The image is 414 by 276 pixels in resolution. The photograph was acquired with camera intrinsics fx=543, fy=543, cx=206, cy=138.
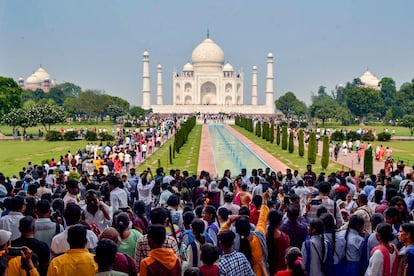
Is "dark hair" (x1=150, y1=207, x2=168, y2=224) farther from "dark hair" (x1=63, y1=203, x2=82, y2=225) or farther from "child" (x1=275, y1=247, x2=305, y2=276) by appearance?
"child" (x1=275, y1=247, x2=305, y2=276)

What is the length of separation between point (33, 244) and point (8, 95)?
31291 mm

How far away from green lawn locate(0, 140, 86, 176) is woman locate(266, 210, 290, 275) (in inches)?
468

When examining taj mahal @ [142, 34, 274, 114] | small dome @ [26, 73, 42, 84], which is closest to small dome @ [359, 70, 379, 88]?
taj mahal @ [142, 34, 274, 114]

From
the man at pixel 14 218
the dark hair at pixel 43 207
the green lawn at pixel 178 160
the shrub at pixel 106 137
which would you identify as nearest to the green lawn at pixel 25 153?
the shrub at pixel 106 137

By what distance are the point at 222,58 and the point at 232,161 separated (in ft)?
167

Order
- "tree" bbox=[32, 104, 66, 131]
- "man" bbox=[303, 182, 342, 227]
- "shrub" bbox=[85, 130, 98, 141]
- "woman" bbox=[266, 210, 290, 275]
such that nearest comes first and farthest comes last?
"woman" bbox=[266, 210, 290, 275] → "man" bbox=[303, 182, 342, 227] → "shrub" bbox=[85, 130, 98, 141] → "tree" bbox=[32, 104, 66, 131]

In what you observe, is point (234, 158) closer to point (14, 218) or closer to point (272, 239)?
point (14, 218)

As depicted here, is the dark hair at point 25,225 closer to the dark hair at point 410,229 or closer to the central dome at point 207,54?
the dark hair at point 410,229

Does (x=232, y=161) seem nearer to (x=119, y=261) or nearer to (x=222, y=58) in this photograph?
(x=119, y=261)

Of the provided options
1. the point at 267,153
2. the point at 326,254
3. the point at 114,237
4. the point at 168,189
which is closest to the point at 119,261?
the point at 114,237

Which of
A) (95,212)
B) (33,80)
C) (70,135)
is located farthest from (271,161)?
(33,80)

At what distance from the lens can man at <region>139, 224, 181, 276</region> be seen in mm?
3379

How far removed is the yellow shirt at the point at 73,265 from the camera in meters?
3.26

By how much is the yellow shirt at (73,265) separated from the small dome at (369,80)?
79.2m
